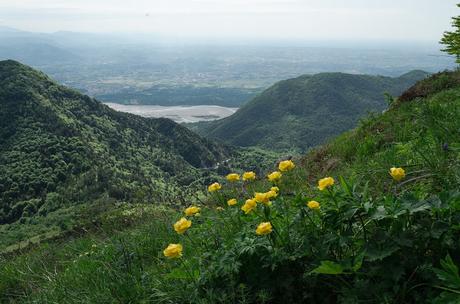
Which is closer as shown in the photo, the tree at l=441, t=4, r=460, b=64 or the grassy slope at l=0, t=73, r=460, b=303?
the grassy slope at l=0, t=73, r=460, b=303

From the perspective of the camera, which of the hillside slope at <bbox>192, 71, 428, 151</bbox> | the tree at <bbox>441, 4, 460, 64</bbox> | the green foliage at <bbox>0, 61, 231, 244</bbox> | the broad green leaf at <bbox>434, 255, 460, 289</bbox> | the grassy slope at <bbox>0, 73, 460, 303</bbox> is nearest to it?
the broad green leaf at <bbox>434, 255, 460, 289</bbox>

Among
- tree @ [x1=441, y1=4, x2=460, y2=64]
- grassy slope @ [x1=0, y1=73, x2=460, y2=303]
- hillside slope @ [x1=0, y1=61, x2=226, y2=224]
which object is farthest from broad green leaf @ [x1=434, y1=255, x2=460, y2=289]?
hillside slope @ [x1=0, y1=61, x2=226, y2=224]

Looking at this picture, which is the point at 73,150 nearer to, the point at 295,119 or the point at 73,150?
the point at 73,150

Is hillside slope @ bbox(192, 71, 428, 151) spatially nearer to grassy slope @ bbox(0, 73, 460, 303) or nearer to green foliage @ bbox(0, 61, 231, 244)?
green foliage @ bbox(0, 61, 231, 244)

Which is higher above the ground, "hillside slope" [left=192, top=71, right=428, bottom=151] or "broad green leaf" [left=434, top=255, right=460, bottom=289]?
"broad green leaf" [left=434, top=255, right=460, bottom=289]

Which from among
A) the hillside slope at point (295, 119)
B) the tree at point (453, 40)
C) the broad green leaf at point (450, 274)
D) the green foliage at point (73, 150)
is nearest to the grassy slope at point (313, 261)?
the broad green leaf at point (450, 274)

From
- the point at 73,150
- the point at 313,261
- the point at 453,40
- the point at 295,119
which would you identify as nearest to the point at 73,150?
the point at 73,150

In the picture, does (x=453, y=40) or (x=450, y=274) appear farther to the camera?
(x=453, y=40)

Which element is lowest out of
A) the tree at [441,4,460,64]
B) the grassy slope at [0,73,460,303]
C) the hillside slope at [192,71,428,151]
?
the hillside slope at [192,71,428,151]

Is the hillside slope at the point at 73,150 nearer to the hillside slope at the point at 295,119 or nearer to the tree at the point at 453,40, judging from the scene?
the tree at the point at 453,40
